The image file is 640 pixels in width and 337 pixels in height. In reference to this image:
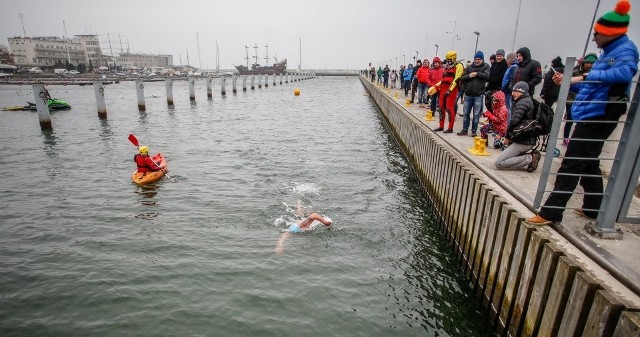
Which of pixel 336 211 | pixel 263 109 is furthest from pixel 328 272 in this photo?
pixel 263 109

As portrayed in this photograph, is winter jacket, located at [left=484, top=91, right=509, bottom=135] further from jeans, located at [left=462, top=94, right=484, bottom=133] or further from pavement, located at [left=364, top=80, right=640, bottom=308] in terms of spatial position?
pavement, located at [left=364, top=80, right=640, bottom=308]

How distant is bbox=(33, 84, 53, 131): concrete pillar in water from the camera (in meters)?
21.2

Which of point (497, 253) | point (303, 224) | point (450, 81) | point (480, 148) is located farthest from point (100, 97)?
point (497, 253)

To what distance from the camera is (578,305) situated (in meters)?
3.55

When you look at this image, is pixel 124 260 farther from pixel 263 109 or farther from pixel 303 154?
pixel 263 109

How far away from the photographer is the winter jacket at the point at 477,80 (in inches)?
416

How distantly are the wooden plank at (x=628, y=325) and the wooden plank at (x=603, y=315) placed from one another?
0.22 ft

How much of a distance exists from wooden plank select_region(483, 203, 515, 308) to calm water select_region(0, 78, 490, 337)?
454 millimetres

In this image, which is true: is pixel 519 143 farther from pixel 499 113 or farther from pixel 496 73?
pixel 496 73

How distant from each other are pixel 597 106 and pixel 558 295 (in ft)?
8.24

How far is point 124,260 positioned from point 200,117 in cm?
2368

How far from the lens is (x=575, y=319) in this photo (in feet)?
11.7

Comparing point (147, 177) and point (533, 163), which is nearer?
point (533, 163)

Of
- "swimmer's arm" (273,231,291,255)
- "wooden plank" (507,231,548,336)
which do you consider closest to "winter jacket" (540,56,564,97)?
"wooden plank" (507,231,548,336)
